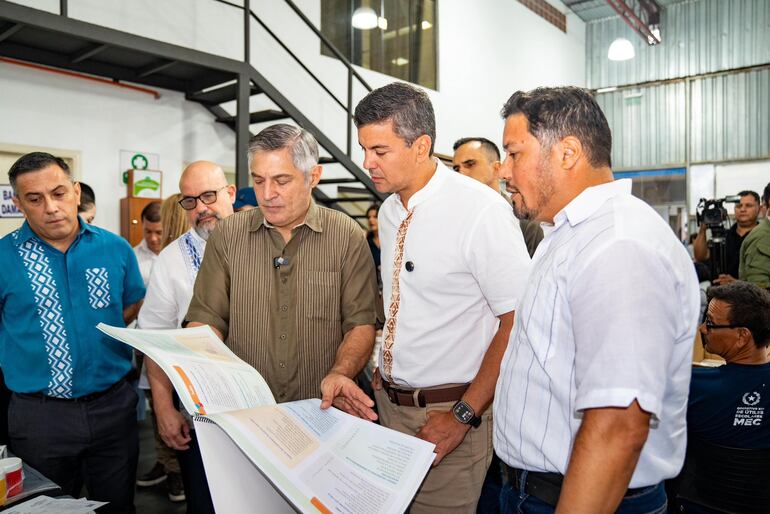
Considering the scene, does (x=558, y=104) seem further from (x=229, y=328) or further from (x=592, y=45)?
(x=592, y=45)

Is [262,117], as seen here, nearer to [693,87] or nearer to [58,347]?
[58,347]

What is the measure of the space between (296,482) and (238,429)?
0.45 feet

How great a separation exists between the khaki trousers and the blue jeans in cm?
32

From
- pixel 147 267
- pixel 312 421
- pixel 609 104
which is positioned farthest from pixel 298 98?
pixel 609 104

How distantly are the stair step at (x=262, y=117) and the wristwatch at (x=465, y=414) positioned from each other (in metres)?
4.64

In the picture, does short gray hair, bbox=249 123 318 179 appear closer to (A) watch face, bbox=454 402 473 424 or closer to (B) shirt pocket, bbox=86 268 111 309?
(A) watch face, bbox=454 402 473 424

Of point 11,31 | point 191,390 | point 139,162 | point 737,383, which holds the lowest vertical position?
point 737,383

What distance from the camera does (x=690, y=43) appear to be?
10891 millimetres

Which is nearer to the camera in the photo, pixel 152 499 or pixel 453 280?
pixel 453 280

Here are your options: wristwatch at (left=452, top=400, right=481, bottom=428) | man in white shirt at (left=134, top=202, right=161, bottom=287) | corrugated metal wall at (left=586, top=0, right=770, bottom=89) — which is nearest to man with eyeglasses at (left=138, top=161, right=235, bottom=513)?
wristwatch at (left=452, top=400, right=481, bottom=428)

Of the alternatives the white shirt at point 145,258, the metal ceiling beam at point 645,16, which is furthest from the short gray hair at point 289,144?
the metal ceiling beam at point 645,16

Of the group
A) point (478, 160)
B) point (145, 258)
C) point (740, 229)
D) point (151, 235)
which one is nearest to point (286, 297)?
point (478, 160)

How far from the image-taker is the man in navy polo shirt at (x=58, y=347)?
6.57 feet

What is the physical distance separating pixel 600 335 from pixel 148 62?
5.10 m
